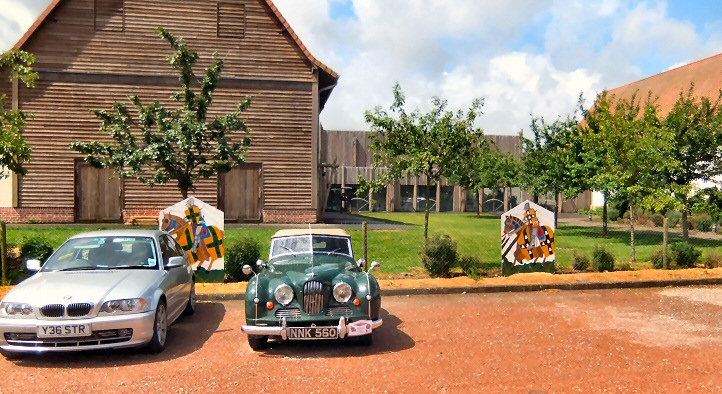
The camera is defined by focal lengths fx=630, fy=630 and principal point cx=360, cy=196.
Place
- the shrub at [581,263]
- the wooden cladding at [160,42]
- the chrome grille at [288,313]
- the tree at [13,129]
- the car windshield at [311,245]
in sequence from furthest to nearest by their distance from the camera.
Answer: the wooden cladding at [160,42] < the shrub at [581,263] < the tree at [13,129] < the car windshield at [311,245] < the chrome grille at [288,313]

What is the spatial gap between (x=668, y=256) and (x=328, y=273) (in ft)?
35.5

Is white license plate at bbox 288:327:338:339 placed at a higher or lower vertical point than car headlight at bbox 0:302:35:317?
lower

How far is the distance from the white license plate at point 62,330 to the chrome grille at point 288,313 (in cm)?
209

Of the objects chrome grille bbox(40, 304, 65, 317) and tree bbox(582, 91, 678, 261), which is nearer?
chrome grille bbox(40, 304, 65, 317)

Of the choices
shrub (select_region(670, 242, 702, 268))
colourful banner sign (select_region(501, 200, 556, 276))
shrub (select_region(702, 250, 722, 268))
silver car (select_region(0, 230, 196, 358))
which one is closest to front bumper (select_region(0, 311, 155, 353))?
silver car (select_region(0, 230, 196, 358))

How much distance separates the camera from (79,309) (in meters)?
6.88

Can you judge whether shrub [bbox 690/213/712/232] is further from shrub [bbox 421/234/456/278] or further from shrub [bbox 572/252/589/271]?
shrub [bbox 421/234/456/278]

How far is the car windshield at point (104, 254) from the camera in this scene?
26.9ft

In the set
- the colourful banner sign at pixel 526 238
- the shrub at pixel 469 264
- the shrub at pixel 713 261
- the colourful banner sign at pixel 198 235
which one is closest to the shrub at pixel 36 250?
the colourful banner sign at pixel 198 235

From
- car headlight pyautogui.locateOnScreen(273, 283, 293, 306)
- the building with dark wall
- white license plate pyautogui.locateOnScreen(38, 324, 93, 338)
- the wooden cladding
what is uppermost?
the wooden cladding

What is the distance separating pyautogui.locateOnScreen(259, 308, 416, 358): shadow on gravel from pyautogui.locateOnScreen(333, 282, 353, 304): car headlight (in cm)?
63

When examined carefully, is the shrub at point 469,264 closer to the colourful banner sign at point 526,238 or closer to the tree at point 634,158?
the colourful banner sign at point 526,238

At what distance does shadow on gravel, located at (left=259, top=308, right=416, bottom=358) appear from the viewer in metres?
7.45

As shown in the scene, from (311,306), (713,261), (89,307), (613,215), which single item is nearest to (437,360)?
(311,306)
